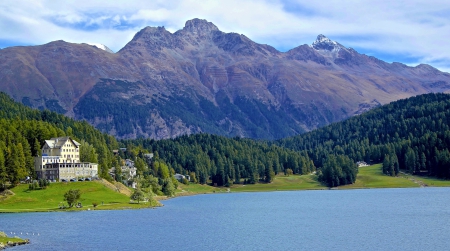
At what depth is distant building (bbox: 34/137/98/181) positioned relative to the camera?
171 metres

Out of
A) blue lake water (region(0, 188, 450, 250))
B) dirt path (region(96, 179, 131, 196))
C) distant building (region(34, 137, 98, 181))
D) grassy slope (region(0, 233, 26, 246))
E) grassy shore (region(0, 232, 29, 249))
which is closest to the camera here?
grassy shore (region(0, 232, 29, 249))

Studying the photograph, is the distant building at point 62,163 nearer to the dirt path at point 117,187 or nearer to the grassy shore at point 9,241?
the dirt path at point 117,187

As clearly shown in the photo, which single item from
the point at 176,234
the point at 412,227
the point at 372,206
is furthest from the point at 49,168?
the point at 412,227

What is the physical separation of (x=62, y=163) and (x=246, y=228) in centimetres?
7371

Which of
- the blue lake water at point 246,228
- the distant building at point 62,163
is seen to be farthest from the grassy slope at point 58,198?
the distant building at point 62,163

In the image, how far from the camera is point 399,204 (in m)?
161

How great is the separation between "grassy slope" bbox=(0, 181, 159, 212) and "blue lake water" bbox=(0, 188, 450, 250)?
705cm

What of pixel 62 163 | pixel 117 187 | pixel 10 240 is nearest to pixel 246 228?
pixel 10 240

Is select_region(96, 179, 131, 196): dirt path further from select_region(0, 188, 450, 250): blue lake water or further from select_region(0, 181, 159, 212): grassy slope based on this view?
select_region(0, 188, 450, 250): blue lake water

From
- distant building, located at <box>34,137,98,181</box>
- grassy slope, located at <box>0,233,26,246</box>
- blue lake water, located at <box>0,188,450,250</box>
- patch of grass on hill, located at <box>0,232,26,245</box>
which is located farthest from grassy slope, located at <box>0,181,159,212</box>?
grassy slope, located at <box>0,233,26,246</box>

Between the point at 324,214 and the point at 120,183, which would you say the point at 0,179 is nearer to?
the point at 120,183

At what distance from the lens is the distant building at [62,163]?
171250 millimetres

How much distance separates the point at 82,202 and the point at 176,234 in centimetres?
5169

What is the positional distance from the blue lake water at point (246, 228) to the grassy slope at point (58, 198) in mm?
7050
